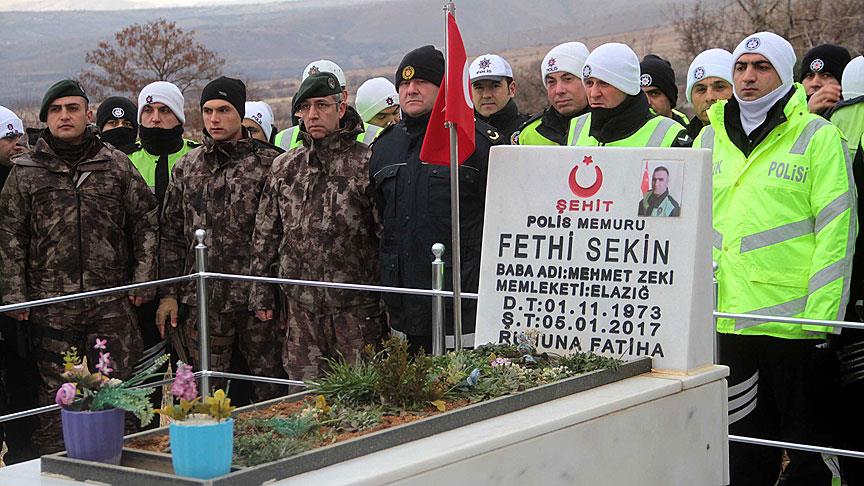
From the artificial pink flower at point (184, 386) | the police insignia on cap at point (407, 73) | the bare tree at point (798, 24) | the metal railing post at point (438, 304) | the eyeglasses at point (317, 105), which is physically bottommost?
the metal railing post at point (438, 304)

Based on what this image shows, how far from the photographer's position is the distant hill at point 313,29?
101438mm

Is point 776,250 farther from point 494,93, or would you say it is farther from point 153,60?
point 153,60

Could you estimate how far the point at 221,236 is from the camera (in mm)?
8383

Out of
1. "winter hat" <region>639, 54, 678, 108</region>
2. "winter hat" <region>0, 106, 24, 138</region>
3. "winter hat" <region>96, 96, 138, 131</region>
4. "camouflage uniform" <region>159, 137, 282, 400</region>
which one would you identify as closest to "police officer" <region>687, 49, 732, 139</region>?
"winter hat" <region>639, 54, 678, 108</region>

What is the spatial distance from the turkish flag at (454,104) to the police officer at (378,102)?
401 cm

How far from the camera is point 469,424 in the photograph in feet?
15.4

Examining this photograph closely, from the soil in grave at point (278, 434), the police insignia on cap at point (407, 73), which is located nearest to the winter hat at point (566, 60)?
the police insignia on cap at point (407, 73)

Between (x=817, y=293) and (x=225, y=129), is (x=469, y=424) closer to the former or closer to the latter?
(x=817, y=293)

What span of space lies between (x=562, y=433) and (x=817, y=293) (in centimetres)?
222

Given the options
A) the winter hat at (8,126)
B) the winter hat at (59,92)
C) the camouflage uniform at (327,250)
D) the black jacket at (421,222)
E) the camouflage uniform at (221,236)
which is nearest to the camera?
the black jacket at (421,222)

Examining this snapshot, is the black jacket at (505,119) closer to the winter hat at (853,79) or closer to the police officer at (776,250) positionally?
the winter hat at (853,79)

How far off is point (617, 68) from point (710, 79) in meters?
1.99

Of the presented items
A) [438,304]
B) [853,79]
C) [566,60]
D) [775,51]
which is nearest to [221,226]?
[438,304]

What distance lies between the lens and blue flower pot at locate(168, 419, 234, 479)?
12.6 feet
